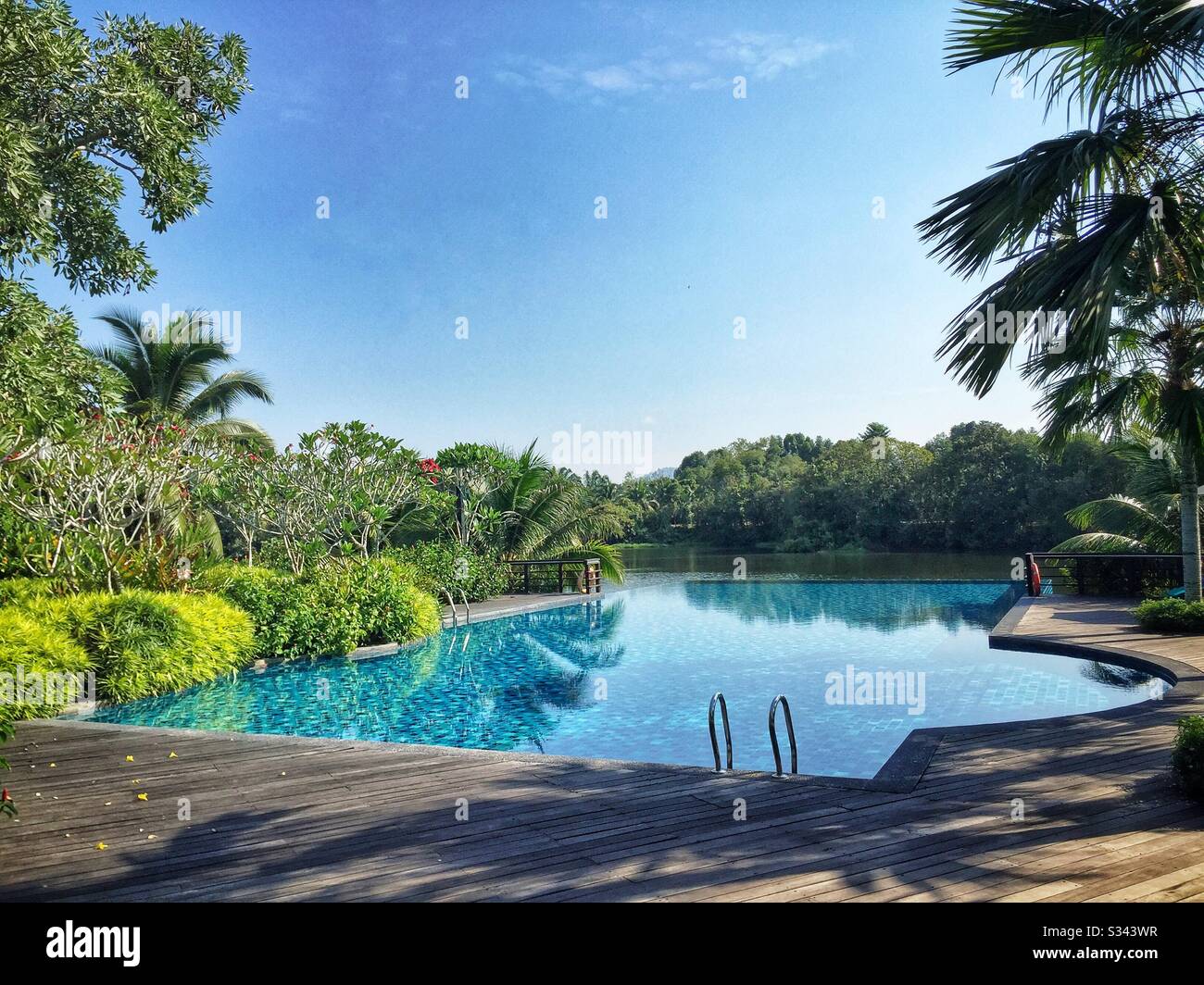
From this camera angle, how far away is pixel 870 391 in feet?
92.8

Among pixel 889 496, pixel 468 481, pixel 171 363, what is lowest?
pixel 468 481

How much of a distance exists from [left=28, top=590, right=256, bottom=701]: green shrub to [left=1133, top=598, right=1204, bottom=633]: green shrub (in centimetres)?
1111

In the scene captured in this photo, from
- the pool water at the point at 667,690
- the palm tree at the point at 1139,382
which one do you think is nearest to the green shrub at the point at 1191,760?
the pool water at the point at 667,690

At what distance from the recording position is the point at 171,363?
1788cm

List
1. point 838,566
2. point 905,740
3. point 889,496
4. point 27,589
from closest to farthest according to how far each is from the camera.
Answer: point 905,740, point 27,589, point 838,566, point 889,496

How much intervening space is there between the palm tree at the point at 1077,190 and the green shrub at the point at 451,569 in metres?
12.5

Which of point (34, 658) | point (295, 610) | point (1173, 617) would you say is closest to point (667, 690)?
point (295, 610)

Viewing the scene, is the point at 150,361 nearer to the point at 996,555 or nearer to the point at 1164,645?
the point at 1164,645

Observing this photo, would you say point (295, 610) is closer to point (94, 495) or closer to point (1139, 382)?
point (94, 495)

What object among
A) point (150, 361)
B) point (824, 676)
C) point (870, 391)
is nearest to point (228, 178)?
point (150, 361)

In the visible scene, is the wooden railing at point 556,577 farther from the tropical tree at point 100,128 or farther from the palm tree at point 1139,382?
the tropical tree at point 100,128

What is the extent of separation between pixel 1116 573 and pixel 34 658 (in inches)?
614

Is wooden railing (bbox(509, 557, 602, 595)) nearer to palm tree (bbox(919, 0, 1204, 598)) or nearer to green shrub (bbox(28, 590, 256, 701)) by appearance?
green shrub (bbox(28, 590, 256, 701))
